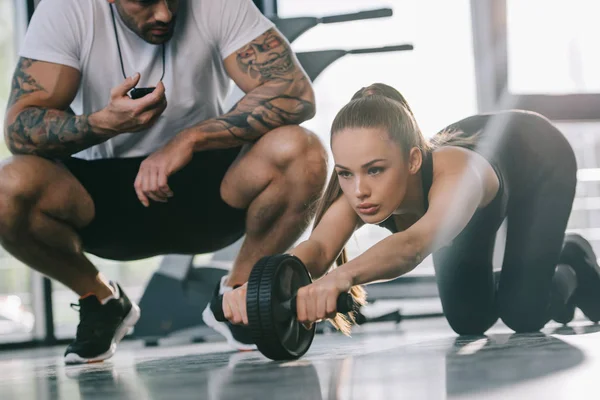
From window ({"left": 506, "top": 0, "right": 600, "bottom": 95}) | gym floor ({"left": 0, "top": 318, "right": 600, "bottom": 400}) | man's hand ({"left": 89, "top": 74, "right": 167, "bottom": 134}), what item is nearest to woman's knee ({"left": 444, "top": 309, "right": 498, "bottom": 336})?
gym floor ({"left": 0, "top": 318, "right": 600, "bottom": 400})

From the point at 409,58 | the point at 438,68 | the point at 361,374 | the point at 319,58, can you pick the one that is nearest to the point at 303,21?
the point at 319,58

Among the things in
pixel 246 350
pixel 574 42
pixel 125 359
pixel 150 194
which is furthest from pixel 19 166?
pixel 574 42

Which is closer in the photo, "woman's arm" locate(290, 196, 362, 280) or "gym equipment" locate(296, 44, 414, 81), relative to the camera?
"woman's arm" locate(290, 196, 362, 280)

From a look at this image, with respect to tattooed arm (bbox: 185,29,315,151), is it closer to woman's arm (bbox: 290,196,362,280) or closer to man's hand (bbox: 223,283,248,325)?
woman's arm (bbox: 290,196,362,280)

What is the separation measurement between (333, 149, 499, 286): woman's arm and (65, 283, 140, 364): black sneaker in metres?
0.66

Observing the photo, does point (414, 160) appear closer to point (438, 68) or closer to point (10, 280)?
point (438, 68)

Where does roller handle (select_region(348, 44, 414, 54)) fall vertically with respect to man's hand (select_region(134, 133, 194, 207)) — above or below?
above

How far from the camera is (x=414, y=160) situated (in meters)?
1.22

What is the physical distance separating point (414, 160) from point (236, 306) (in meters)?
0.38

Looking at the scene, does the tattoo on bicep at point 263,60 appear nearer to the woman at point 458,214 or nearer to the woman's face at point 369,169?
the woman at point 458,214

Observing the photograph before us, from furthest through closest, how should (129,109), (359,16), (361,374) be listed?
(359,16) → (129,109) → (361,374)

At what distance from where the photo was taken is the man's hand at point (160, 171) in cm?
140

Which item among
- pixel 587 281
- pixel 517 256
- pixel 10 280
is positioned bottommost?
pixel 10 280

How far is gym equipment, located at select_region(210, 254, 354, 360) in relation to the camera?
1.01 metres
